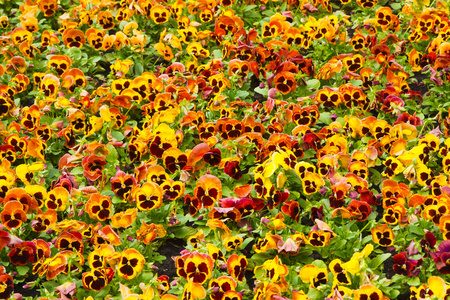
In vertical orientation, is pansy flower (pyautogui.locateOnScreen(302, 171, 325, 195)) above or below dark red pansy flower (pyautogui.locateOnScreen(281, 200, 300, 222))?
above

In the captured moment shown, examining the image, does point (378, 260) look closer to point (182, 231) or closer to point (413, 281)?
point (413, 281)

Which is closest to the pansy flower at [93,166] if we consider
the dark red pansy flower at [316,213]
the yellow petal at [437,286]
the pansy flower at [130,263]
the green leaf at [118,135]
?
the green leaf at [118,135]

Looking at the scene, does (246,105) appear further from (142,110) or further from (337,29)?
(337,29)

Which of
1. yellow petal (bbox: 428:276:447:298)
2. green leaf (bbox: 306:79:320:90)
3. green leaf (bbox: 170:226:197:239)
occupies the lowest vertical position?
green leaf (bbox: 170:226:197:239)

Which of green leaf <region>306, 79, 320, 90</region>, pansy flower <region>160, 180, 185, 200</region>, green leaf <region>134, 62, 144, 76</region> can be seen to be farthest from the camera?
green leaf <region>134, 62, 144, 76</region>

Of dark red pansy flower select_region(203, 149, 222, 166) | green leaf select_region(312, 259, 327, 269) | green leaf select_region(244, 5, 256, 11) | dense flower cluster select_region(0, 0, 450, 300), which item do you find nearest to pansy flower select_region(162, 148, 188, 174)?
dense flower cluster select_region(0, 0, 450, 300)

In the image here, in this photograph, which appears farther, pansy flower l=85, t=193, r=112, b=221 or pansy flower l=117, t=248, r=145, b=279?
pansy flower l=85, t=193, r=112, b=221

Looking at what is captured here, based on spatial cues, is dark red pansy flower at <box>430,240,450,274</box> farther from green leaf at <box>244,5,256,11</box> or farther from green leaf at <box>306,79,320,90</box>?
green leaf at <box>244,5,256,11</box>

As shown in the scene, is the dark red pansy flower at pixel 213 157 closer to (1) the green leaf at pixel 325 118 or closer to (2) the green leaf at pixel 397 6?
(1) the green leaf at pixel 325 118

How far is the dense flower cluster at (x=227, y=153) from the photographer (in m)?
3.24

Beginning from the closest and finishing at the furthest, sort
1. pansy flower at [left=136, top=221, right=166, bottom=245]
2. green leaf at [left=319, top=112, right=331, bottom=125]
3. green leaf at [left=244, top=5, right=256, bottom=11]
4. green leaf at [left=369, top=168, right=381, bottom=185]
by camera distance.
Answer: pansy flower at [left=136, top=221, right=166, bottom=245] → green leaf at [left=369, top=168, right=381, bottom=185] → green leaf at [left=319, top=112, right=331, bottom=125] → green leaf at [left=244, top=5, right=256, bottom=11]

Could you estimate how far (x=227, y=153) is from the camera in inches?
160

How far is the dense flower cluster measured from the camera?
3244mm

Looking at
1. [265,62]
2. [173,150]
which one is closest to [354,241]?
[173,150]
